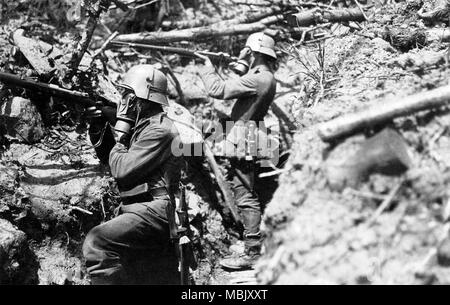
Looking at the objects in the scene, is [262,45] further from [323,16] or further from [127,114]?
[127,114]

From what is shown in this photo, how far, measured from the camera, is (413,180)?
2.89m

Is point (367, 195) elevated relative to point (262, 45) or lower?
lower

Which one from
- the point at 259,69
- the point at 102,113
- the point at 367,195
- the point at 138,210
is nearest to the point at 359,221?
the point at 367,195

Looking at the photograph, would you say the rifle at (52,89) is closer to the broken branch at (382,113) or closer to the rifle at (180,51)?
the rifle at (180,51)

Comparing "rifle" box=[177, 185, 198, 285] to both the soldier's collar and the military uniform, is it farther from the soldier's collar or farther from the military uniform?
the soldier's collar

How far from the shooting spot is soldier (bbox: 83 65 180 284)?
460 cm

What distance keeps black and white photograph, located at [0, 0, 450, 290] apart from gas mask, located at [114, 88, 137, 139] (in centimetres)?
2

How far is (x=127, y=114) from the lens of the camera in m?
5.05

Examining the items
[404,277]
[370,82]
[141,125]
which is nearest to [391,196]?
[404,277]

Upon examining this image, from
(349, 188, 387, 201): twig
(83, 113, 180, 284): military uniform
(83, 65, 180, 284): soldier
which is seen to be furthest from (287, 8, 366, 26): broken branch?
(349, 188, 387, 201): twig

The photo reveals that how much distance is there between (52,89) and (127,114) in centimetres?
108
